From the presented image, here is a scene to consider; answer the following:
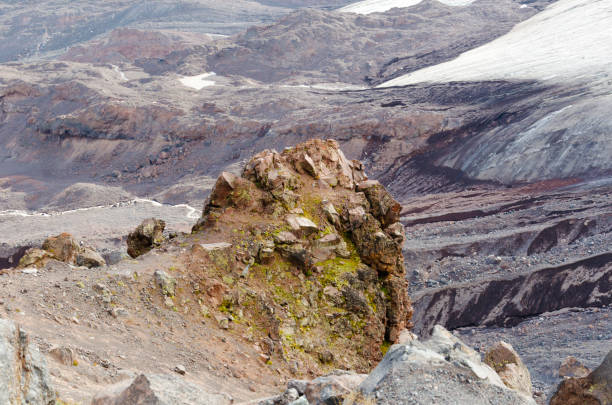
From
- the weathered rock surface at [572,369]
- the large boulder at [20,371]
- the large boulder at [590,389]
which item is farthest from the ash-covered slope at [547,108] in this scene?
the large boulder at [20,371]

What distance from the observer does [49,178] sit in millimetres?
53719

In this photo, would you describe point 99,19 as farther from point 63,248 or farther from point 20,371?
point 20,371

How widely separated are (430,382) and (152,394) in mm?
3586

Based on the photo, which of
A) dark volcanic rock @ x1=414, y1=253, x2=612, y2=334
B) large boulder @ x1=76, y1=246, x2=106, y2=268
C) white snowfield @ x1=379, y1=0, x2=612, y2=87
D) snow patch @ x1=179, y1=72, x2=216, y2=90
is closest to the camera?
large boulder @ x1=76, y1=246, x2=106, y2=268

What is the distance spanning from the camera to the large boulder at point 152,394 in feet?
21.8

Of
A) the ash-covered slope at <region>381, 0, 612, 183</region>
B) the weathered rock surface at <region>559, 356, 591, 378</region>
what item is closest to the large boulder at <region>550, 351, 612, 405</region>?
the weathered rock surface at <region>559, 356, 591, 378</region>

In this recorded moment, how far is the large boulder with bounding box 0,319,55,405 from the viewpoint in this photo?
5.51 m

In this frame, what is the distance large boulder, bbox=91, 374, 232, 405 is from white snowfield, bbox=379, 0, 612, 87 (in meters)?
47.0

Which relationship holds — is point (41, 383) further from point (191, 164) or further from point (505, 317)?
point (191, 164)

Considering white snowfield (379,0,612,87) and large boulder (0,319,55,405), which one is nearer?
large boulder (0,319,55,405)

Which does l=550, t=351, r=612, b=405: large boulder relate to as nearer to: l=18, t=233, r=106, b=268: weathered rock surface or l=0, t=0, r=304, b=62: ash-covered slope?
l=18, t=233, r=106, b=268: weathered rock surface

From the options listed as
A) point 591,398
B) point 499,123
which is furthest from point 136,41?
point 591,398

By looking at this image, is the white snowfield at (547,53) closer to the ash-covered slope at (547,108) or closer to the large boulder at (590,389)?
the ash-covered slope at (547,108)

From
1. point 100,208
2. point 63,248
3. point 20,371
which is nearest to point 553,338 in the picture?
point 63,248
